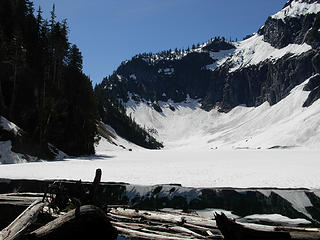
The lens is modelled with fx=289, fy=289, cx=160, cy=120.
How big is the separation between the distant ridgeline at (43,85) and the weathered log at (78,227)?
127 feet

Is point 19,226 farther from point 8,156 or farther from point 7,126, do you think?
point 7,126

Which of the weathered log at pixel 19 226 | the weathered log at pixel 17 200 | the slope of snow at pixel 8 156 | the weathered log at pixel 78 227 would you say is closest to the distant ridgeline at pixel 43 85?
the slope of snow at pixel 8 156

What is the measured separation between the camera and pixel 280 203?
17.6m

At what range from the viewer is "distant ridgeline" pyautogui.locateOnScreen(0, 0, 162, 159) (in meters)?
50.7

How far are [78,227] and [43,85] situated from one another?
5623 centimetres

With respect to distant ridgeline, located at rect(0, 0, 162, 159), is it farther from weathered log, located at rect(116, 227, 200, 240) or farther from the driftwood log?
the driftwood log

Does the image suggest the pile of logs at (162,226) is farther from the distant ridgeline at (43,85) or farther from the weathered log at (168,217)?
the distant ridgeline at (43,85)

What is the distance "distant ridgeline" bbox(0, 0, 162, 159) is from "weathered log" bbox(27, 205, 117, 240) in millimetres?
38829

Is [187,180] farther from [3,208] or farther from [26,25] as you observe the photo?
[26,25]

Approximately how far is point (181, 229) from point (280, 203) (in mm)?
9895

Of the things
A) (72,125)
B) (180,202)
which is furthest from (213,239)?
(72,125)

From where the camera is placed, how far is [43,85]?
2328 inches

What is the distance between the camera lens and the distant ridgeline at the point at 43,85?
50.7 metres

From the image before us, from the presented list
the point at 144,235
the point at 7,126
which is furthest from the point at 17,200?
the point at 7,126
